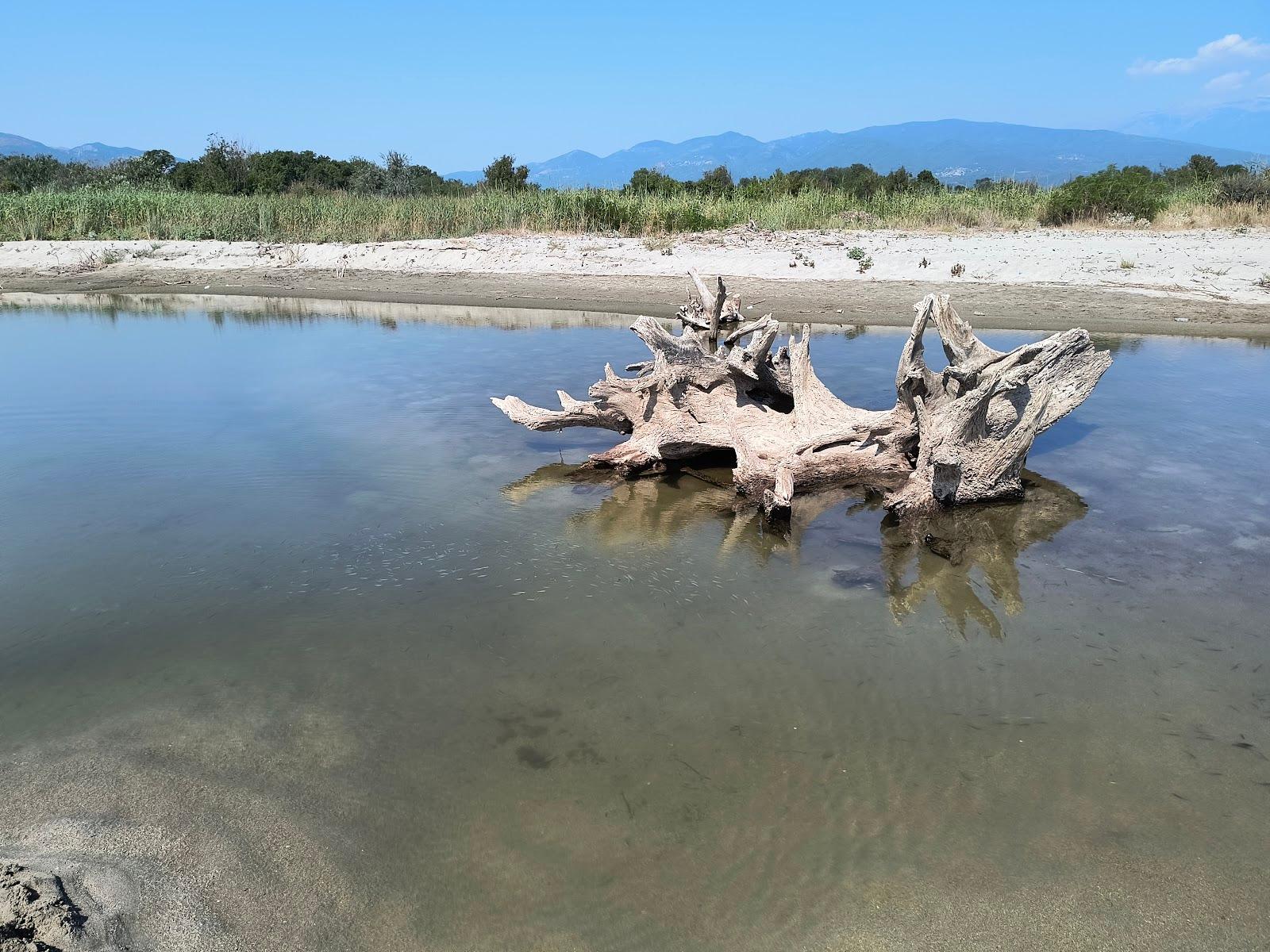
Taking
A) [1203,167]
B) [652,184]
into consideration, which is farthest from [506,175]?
[1203,167]

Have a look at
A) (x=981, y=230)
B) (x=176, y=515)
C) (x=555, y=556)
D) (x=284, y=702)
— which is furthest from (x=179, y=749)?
(x=981, y=230)

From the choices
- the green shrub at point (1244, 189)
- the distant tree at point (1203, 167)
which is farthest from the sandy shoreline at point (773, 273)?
the distant tree at point (1203, 167)

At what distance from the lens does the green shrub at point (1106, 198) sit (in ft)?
63.6

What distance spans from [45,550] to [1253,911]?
648 centimetres

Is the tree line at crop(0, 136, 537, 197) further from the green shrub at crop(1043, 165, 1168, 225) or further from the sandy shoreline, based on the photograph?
the green shrub at crop(1043, 165, 1168, 225)

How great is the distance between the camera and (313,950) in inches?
115

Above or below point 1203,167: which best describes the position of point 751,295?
below

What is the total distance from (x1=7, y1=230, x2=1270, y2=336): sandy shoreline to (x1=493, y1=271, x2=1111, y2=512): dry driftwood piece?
752 centimetres

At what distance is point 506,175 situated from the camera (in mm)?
29172

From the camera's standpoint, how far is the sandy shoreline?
1520 centimetres

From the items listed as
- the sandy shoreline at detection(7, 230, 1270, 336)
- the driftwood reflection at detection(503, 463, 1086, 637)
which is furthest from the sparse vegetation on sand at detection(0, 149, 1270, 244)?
the driftwood reflection at detection(503, 463, 1086, 637)

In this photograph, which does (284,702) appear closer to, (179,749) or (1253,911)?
(179,749)

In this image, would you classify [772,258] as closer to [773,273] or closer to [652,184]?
[773,273]

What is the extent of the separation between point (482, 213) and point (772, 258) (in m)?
8.23
